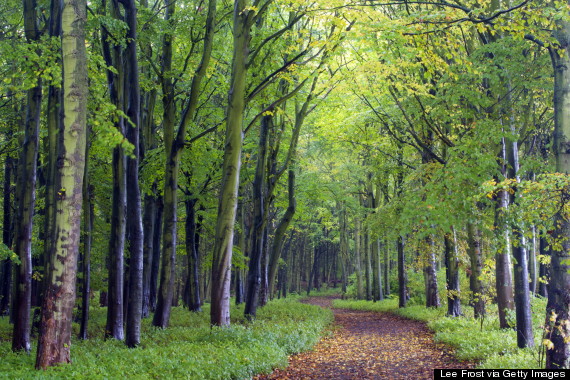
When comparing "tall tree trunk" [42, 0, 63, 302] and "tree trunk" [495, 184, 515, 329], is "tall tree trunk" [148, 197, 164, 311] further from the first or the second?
"tree trunk" [495, 184, 515, 329]

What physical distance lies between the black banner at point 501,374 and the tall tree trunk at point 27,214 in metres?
8.82

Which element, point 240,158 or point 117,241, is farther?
point 240,158

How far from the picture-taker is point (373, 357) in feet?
35.8

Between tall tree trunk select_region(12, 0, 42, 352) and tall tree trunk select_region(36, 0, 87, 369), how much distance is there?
415 centimetres

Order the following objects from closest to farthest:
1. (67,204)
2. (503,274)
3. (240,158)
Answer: (67,204) → (503,274) → (240,158)

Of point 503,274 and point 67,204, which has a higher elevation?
point 67,204

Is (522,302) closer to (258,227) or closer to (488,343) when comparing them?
(488,343)

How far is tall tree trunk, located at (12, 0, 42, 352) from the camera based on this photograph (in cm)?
996

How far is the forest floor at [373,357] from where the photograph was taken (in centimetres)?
883

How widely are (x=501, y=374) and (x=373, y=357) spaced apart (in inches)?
164

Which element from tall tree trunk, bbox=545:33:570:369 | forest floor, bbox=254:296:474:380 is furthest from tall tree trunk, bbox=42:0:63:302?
tall tree trunk, bbox=545:33:570:369

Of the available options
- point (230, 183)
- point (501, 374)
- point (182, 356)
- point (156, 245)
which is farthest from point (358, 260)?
point (182, 356)

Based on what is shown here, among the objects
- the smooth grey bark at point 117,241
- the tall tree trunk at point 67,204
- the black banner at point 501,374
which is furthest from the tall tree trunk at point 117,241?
the black banner at point 501,374

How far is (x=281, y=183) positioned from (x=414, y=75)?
898 centimetres
